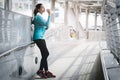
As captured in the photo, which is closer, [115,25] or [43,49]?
[43,49]

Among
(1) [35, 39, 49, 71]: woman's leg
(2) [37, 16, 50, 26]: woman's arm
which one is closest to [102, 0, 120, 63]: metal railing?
(2) [37, 16, 50, 26]: woman's arm

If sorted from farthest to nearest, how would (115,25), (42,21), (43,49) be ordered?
(115,25) < (43,49) < (42,21)

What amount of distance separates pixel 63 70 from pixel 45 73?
4.00ft

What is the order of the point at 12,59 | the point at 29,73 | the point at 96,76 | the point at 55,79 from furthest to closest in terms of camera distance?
1. the point at 96,76
2. the point at 55,79
3. the point at 29,73
4. the point at 12,59

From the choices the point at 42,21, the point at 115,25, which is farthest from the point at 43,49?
the point at 115,25

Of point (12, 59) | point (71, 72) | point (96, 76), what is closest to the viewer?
point (12, 59)

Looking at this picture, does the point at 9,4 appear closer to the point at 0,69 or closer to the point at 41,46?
the point at 41,46

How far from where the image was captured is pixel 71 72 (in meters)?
6.44

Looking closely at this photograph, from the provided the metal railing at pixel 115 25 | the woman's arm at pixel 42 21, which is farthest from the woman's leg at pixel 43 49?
the metal railing at pixel 115 25

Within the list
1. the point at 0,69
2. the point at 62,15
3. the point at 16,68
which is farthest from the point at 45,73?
the point at 62,15

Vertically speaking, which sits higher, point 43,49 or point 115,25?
point 115,25

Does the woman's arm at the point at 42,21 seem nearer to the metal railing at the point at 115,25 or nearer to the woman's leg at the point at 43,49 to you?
the woman's leg at the point at 43,49

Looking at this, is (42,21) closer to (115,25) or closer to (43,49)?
(43,49)

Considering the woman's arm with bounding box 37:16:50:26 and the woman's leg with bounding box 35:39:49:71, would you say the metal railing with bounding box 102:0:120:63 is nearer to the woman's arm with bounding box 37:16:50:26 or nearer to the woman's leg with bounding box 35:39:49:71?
the woman's arm with bounding box 37:16:50:26
